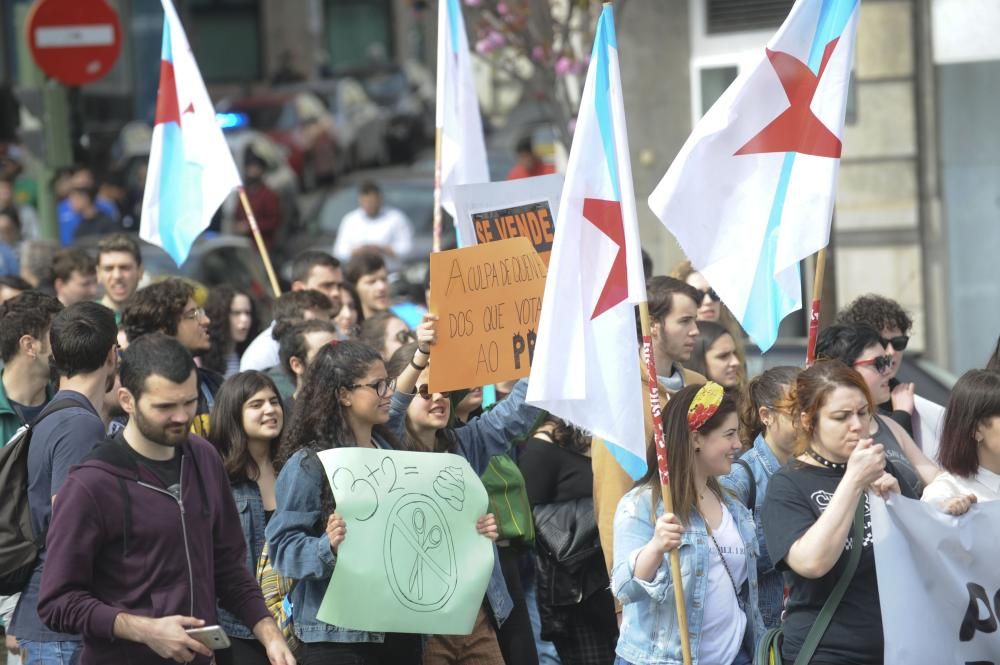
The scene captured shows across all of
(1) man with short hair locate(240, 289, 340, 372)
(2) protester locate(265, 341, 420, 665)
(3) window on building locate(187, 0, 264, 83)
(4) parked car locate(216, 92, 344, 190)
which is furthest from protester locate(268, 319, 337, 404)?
(3) window on building locate(187, 0, 264, 83)

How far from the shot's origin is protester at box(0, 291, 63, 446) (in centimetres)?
666

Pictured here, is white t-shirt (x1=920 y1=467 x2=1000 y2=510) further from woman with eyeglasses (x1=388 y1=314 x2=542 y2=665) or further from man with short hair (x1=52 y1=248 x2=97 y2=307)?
man with short hair (x1=52 y1=248 x2=97 y2=307)

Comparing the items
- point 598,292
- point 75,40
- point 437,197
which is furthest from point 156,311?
point 75,40

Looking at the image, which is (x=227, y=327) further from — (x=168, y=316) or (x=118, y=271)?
(x=168, y=316)

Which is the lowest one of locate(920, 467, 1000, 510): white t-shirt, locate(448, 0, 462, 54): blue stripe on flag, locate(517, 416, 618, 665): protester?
locate(517, 416, 618, 665): protester

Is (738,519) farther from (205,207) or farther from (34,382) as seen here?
(205,207)

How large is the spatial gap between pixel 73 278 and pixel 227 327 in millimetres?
881

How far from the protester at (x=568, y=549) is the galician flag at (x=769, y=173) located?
104 cm

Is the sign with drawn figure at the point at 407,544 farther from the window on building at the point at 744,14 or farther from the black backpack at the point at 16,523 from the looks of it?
the window on building at the point at 744,14

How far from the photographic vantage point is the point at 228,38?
144 ft

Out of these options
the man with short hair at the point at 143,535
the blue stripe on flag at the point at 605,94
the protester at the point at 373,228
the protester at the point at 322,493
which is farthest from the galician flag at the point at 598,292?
the protester at the point at 373,228

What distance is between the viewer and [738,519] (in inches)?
222

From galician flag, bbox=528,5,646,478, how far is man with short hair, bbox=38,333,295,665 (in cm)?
113

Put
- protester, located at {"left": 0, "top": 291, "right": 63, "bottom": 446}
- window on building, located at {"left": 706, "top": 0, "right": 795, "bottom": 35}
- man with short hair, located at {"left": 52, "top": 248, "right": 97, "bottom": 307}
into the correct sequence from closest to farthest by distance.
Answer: protester, located at {"left": 0, "top": 291, "right": 63, "bottom": 446}
man with short hair, located at {"left": 52, "top": 248, "right": 97, "bottom": 307}
window on building, located at {"left": 706, "top": 0, "right": 795, "bottom": 35}
